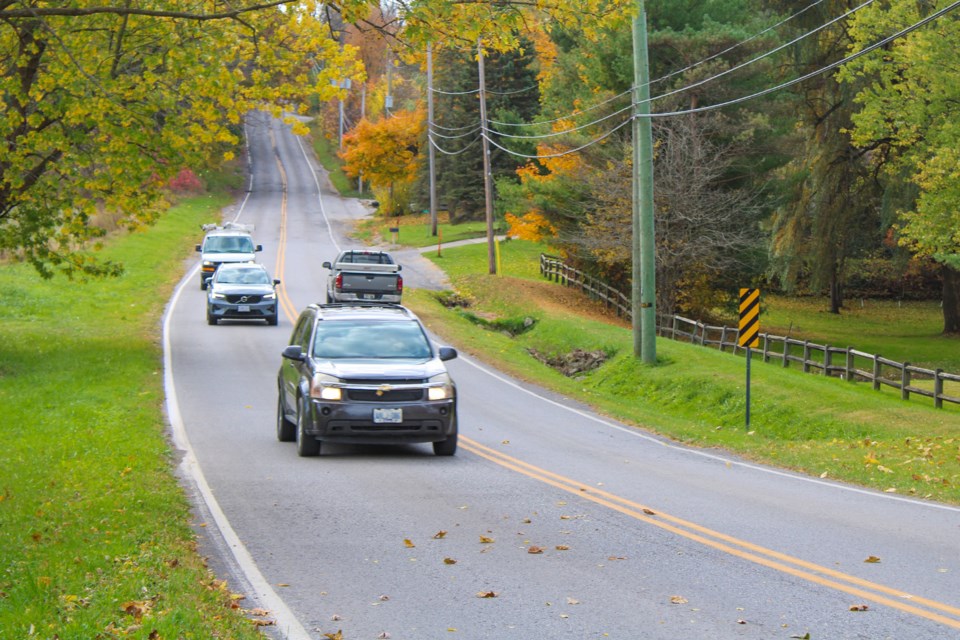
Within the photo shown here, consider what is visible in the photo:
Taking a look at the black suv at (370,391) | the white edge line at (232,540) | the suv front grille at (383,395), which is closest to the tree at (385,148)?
the white edge line at (232,540)

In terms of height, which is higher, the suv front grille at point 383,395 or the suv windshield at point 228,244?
the suv windshield at point 228,244

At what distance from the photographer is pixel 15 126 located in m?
18.1

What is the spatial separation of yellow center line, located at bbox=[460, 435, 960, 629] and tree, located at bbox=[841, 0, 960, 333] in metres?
20.4

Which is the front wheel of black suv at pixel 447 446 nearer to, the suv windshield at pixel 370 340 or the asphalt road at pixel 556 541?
the asphalt road at pixel 556 541

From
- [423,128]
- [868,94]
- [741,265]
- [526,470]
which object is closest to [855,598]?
[526,470]

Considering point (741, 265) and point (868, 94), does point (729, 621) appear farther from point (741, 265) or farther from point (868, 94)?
point (741, 265)

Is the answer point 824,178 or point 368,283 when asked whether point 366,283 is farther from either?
point 824,178

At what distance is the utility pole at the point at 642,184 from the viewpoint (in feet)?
85.7

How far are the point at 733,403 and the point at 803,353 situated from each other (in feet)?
48.4

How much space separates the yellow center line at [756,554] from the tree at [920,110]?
20450 millimetres

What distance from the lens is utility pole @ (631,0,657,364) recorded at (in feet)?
85.7

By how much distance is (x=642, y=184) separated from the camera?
26531 millimetres

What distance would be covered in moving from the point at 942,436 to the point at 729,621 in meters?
13.7

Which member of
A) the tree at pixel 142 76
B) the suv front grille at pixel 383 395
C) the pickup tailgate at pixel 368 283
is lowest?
the suv front grille at pixel 383 395
